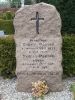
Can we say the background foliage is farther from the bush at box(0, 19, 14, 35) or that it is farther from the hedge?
the bush at box(0, 19, 14, 35)

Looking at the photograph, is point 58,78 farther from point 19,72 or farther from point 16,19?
point 16,19

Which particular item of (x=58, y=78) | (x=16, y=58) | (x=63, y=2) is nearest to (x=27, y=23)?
(x=16, y=58)

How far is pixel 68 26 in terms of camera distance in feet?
29.5

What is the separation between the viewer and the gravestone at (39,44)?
691 centimetres

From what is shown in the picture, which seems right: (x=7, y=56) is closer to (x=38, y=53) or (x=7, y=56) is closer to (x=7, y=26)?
(x=38, y=53)

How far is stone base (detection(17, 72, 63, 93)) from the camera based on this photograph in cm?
704

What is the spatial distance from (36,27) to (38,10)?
0.33 meters

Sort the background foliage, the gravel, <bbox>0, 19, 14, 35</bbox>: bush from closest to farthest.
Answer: the gravel < the background foliage < <bbox>0, 19, 14, 35</bbox>: bush

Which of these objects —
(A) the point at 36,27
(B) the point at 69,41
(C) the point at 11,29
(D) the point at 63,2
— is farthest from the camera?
(C) the point at 11,29

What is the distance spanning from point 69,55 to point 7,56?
1306mm

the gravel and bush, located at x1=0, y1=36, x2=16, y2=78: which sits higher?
bush, located at x1=0, y1=36, x2=16, y2=78

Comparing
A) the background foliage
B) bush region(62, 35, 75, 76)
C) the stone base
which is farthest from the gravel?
the background foliage

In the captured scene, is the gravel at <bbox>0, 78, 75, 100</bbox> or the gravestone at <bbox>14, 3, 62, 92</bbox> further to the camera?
the gravestone at <bbox>14, 3, 62, 92</bbox>

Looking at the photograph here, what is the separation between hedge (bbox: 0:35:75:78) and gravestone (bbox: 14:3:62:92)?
2.09 feet
